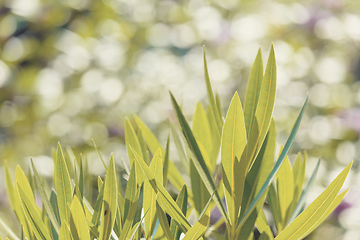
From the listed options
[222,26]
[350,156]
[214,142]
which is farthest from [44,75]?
[214,142]

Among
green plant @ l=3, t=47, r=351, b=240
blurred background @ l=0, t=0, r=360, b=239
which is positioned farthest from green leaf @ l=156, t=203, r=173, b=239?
blurred background @ l=0, t=0, r=360, b=239

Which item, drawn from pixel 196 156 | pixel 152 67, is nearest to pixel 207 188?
pixel 196 156

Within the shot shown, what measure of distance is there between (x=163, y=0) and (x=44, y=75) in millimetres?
538

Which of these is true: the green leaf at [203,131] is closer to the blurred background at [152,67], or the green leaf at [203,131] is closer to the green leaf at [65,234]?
the green leaf at [65,234]

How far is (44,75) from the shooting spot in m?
1.50

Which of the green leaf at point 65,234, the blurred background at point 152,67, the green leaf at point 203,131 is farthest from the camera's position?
the blurred background at point 152,67

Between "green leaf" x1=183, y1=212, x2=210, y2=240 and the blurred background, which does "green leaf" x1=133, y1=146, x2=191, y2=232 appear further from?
the blurred background

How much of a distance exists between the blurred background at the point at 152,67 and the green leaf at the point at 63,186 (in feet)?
3.45

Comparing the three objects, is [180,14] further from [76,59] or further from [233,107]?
[233,107]

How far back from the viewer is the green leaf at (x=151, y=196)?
24 centimetres

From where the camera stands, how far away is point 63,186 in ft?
0.81

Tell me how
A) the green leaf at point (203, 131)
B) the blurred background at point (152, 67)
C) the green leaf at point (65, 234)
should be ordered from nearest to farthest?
the green leaf at point (65, 234) → the green leaf at point (203, 131) → the blurred background at point (152, 67)

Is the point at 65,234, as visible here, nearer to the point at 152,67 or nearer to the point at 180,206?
the point at 180,206

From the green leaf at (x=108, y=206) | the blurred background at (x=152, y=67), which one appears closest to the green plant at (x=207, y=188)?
the green leaf at (x=108, y=206)
